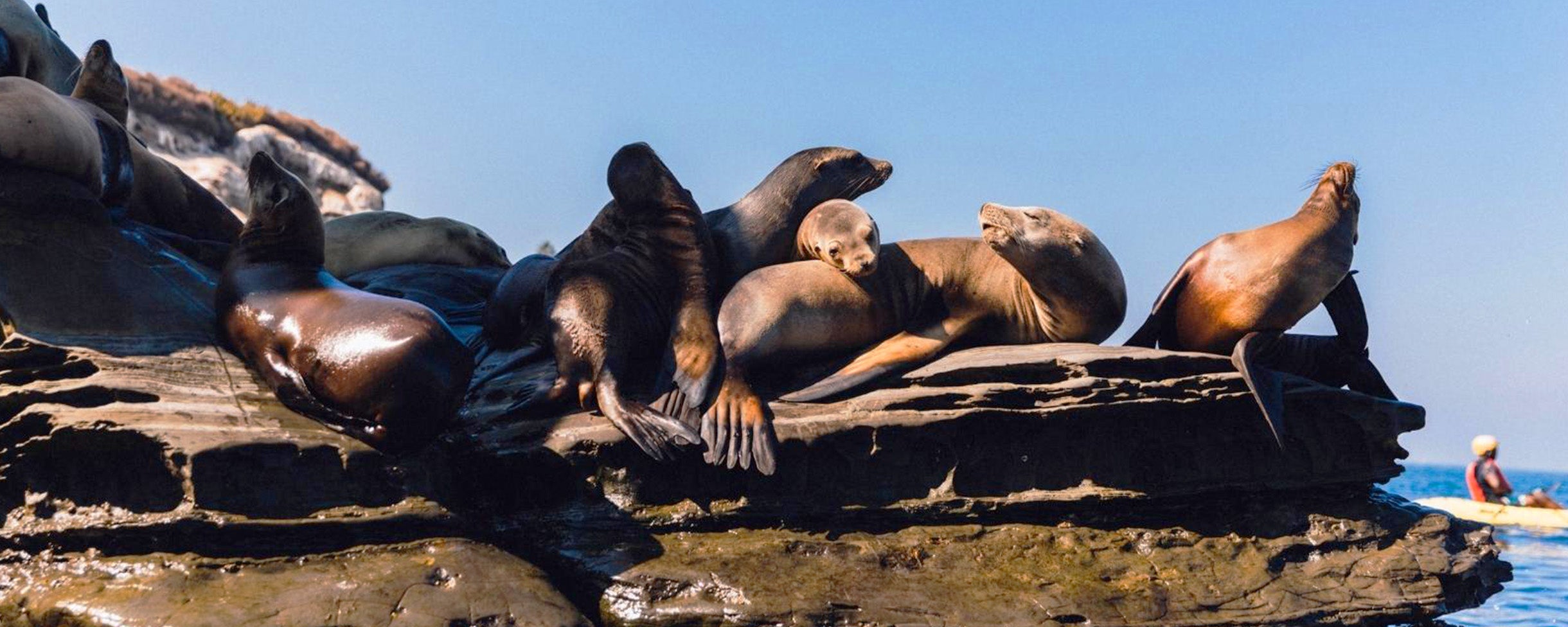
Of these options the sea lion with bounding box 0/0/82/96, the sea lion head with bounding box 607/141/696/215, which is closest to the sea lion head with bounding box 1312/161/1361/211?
the sea lion head with bounding box 607/141/696/215

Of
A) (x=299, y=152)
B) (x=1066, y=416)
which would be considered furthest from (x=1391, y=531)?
(x=299, y=152)

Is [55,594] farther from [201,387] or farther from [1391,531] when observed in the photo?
[1391,531]

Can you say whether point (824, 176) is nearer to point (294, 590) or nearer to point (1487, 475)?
point (294, 590)

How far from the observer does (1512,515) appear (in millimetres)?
12492

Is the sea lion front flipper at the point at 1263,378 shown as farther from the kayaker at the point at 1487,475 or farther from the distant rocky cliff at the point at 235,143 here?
the distant rocky cliff at the point at 235,143

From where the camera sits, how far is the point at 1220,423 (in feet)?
16.7

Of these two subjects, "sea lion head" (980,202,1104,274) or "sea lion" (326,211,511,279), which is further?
"sea lion" (326,211,511,279)

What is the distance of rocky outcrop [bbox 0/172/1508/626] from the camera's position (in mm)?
4090

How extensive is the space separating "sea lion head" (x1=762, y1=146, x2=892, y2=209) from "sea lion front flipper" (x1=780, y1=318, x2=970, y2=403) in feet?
3.19

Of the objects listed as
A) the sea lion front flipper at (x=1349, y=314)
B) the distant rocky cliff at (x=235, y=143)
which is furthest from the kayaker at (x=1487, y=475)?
the distant rocky cliff at (x=235, y=143)

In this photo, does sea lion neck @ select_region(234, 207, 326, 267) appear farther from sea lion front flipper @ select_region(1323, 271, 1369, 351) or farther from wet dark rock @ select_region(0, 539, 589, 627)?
sea lion front flipper @ select_region(1323, 271, 1369, 351)

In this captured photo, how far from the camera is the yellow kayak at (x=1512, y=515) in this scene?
1232cm

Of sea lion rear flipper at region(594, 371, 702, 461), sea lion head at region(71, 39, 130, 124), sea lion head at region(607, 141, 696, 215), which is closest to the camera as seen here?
sea lion rear flipper at region(594, 371, 702, 461)

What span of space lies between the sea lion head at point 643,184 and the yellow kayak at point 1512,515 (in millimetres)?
9457
